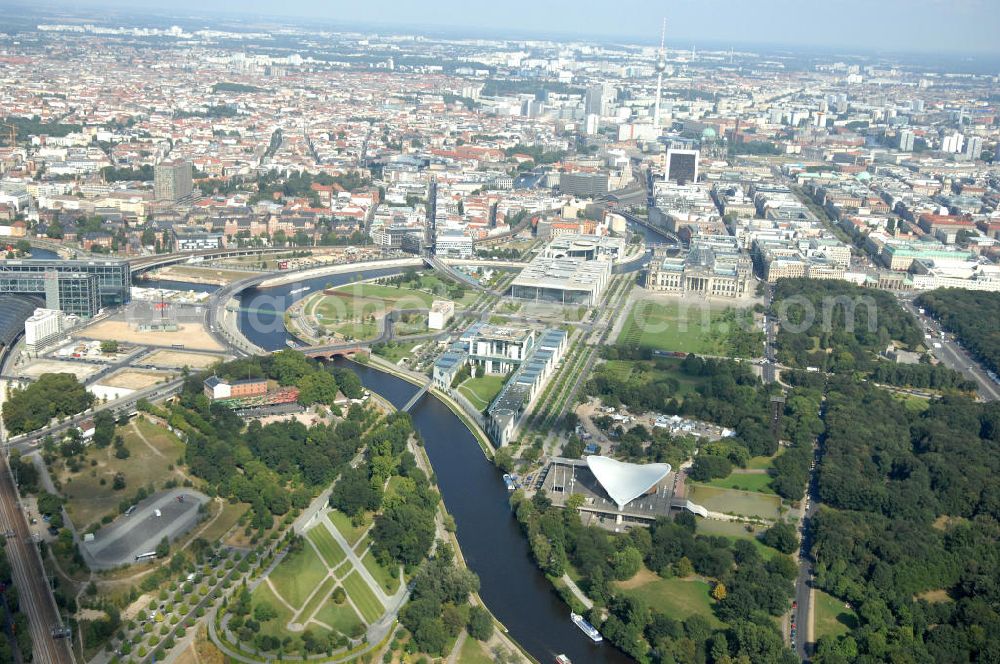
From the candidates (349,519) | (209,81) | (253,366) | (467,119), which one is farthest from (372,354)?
(209,81)

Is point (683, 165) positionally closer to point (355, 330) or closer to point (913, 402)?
point (355, 330)

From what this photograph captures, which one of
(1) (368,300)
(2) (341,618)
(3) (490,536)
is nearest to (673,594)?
(3) (490,536)

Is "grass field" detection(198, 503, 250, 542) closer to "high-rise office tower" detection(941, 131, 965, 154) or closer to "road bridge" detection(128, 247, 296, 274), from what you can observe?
"road bridge" detection(128, 247, 296, 274)

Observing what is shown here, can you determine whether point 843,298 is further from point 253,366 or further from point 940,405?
point 253,366

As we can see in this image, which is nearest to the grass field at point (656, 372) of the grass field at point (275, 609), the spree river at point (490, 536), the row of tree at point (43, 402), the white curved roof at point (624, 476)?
the spree river at point (490, 536)

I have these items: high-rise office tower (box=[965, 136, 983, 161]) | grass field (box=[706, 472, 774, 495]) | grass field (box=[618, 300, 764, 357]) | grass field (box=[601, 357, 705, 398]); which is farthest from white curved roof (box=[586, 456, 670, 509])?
high-rise office tower (box=[965, 136, 983, 161])

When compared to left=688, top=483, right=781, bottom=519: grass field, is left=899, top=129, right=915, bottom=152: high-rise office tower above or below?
above
